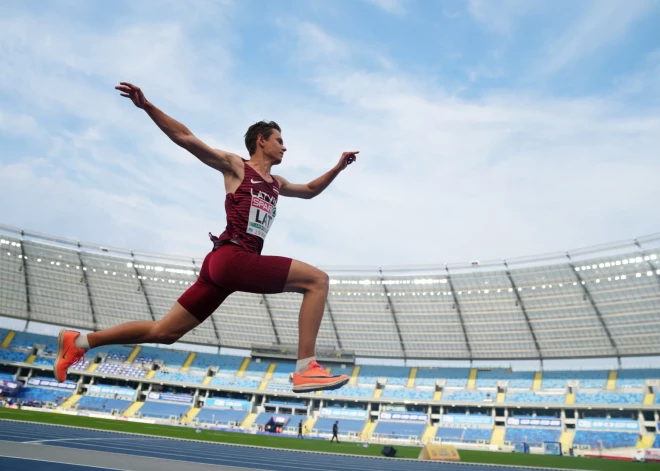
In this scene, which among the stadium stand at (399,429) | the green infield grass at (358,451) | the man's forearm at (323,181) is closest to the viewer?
the man's forearm at (323,181)

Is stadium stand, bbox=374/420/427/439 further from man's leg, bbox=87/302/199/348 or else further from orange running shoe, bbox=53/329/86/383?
man's leg, bbox=87/302/199/348

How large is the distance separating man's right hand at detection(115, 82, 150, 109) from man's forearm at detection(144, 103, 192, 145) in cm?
3

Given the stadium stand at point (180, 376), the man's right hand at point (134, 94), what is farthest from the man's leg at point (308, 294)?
the stadium stand at point (180, 376)

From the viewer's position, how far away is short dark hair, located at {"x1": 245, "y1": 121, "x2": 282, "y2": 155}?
409cm

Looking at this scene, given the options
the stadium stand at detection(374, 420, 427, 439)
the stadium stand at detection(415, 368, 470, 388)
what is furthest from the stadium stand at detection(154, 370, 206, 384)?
the stadium stand at detection(415, 368, 470, 388)

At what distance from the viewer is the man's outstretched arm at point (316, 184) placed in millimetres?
4453

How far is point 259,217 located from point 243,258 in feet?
1.27

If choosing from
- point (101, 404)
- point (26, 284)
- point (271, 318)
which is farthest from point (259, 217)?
point (26, 284)

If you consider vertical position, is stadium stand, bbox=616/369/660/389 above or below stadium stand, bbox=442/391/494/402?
above

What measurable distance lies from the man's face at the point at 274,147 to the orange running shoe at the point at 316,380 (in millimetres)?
1632

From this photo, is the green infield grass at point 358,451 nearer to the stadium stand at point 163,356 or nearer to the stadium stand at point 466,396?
the stadium stand at point 466,396

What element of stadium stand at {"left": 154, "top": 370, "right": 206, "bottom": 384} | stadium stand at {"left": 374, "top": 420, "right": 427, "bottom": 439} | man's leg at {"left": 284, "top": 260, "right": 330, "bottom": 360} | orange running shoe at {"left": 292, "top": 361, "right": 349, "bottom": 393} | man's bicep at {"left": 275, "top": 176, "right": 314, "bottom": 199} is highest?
man's bicep at {"left": 275, "top": 176, "right": 314, "bottom": 199}

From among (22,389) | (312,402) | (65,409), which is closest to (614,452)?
(312,402)

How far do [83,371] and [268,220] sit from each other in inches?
1990
